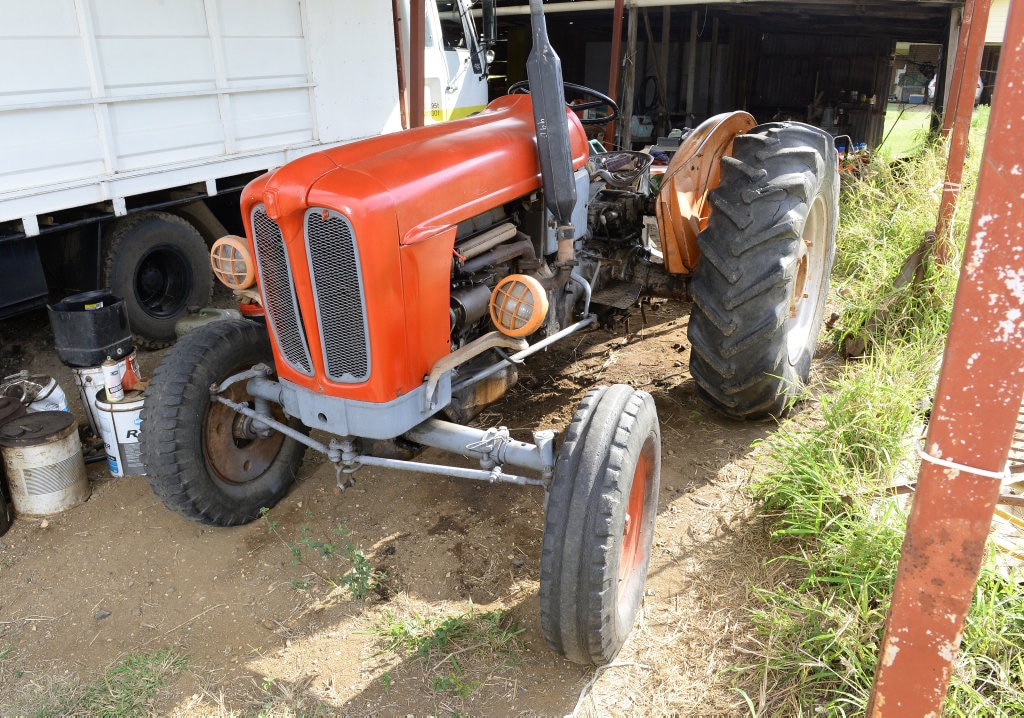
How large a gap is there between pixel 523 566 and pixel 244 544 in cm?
111

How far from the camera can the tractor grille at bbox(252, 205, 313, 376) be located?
8.01 ft

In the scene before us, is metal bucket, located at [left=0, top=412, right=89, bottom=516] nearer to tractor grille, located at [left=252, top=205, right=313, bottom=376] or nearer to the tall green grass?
tractor grille, located at [left=252, top=205, right=313, bottom=376]

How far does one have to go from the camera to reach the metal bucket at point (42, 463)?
3215mm

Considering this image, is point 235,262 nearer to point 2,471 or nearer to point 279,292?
point 279,292

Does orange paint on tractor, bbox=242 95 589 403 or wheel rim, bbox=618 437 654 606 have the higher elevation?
orange paint on tractor, bbox=242 95 589 403

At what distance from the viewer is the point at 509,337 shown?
8.63ft

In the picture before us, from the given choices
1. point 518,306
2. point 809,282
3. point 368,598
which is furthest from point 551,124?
point 809,282

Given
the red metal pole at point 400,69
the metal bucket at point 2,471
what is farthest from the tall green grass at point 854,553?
the red metal pole at point 400,69

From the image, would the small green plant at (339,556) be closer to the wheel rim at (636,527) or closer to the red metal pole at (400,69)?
the wheel rim at (636,527)

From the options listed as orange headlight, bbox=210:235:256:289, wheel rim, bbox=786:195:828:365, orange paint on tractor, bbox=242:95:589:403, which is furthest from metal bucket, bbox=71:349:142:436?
wheel rim, bbox=786:195:828:365

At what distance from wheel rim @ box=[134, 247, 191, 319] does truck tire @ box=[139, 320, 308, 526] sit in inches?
96.6

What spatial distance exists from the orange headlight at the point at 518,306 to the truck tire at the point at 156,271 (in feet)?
10.3

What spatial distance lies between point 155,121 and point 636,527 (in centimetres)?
368

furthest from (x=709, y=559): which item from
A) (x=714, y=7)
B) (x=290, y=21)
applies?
(x=714, y=7)
